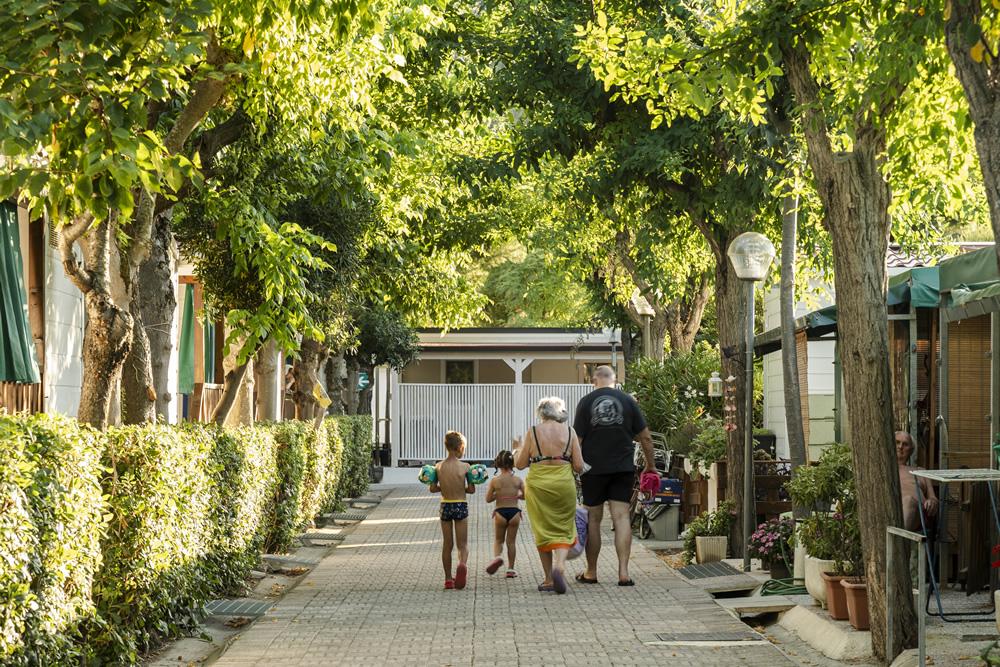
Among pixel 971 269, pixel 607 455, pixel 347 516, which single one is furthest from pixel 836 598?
pixel 347 516

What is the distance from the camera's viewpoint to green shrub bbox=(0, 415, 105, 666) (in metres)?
6.03

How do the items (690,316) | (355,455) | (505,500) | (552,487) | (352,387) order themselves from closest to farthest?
(552,487), (505,500), (355,455), (690,316), (352,387)

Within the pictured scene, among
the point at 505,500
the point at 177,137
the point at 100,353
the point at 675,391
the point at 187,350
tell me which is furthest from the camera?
the point at 675,391

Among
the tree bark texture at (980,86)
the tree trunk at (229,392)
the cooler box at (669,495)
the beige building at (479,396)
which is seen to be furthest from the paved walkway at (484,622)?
the beige building at (479,396)

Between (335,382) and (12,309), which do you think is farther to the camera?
(335,382)

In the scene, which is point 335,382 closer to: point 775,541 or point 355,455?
point 355,455

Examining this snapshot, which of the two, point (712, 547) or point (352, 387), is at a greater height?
point (352, 387)

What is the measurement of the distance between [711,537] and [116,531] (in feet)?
23.9

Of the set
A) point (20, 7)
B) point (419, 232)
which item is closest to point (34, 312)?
point (20, 7)

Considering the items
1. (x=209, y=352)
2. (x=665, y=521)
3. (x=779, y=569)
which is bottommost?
(x=779, y=569)

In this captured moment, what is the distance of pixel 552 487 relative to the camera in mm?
12180

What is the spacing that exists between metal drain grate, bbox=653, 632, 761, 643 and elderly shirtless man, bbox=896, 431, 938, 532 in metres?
1.34

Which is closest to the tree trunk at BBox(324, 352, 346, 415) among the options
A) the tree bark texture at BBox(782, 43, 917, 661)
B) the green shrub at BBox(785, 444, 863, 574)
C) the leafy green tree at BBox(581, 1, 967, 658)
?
the green shrub at BBox(785, 444, 863, 574)

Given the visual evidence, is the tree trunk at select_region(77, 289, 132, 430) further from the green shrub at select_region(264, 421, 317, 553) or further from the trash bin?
the trash bin
